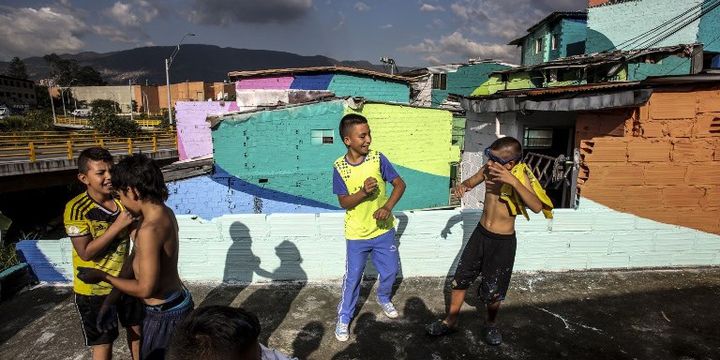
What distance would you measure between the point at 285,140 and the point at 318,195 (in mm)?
2050

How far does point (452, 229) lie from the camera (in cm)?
453

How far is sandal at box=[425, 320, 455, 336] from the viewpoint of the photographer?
3.40m

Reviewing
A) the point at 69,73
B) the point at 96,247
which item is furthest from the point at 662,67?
the point at 69,73

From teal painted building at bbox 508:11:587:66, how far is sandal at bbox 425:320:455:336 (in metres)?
23.7

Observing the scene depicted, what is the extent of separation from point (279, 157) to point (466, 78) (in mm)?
18909

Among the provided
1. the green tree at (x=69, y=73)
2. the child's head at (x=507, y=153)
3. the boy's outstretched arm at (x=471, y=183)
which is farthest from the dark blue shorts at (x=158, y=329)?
the green tree at (x=69, y=73)

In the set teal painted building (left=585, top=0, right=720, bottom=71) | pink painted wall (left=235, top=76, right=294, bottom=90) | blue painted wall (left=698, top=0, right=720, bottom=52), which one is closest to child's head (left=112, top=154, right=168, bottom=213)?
pink painted wall (left=235, top=76, right=294, bottom=90)

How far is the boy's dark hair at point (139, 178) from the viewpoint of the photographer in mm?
2143

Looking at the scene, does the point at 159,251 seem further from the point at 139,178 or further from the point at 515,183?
the point at 515,183

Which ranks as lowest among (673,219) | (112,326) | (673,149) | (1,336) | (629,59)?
(1,336)

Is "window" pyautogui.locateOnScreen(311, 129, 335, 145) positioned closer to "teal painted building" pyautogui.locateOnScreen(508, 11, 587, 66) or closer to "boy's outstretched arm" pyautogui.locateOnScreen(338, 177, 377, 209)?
"boy's outstretched arm" pyautogui.locateOnScreen(338, 177, 377, 209)

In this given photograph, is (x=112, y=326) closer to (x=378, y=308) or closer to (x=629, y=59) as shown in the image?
(x=378, y=308)

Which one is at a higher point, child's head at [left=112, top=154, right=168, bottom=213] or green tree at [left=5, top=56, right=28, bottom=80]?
green tree at [left=5, top=56, right=28, bottom=80]

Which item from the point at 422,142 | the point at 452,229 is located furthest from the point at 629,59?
the point at 452,229
